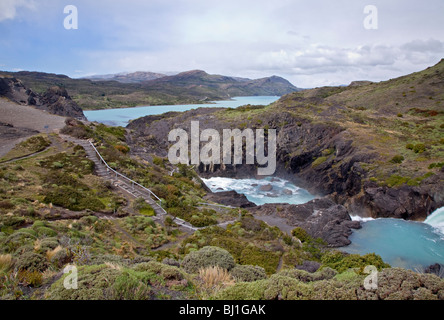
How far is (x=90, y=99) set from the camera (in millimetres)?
126562

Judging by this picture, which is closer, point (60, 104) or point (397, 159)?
point (397, 159)

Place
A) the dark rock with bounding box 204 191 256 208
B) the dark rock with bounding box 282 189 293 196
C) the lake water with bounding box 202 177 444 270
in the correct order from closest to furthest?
the lake water with bounding box 202 177 444 270 < the dark rock with bounding box 204 191 256 208 < the dark rock with bounding box 282 189 293 196

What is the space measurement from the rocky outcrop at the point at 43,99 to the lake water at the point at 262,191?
1185 inches

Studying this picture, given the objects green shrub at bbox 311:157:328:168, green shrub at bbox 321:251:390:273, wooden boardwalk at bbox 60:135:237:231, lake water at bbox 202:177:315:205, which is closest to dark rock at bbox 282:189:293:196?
lake water at bbox 202:177:315:205

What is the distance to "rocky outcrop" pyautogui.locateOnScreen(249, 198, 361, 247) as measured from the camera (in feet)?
64.4

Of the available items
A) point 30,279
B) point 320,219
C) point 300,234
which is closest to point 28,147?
point 30,279

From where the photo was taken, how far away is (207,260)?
29.7 feet

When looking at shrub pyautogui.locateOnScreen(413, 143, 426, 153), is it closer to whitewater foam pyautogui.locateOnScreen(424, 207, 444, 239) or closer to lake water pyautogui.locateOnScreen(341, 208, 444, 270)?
whitewater foam pyautogui.locateOnScreen(424, 207, 444, 239)

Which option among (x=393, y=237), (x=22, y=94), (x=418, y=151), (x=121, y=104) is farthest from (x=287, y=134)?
(x=121, y=104)

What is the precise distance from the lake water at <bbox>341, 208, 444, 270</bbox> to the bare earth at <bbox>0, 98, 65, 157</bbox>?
91.3 feet

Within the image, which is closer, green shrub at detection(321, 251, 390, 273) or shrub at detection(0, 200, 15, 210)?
shrub at detection(0, 200, 15, 210)

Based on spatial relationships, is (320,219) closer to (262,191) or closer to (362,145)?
(262,191)

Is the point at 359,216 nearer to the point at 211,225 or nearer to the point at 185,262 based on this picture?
the point at 211,225

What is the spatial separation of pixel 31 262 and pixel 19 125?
29.6m
